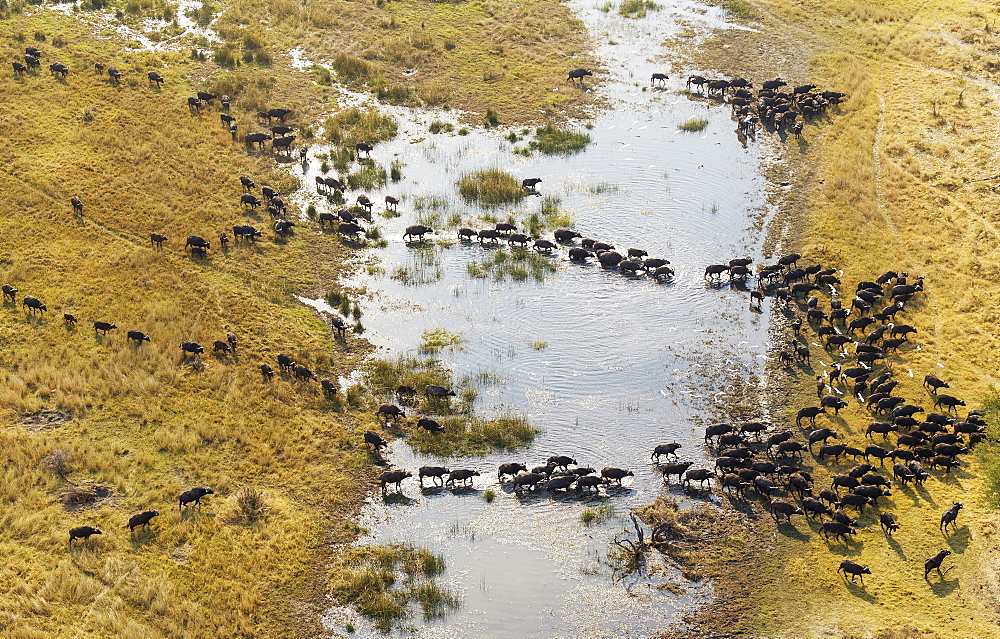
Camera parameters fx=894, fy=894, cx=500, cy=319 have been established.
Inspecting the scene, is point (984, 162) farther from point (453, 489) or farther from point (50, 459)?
point (50, 459)

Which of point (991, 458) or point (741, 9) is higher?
point (741, 9)

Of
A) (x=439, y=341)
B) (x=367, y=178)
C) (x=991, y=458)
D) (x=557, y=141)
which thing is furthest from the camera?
(x=557, y=141)

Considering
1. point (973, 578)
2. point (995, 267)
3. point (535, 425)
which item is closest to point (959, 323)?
point (995, 267)

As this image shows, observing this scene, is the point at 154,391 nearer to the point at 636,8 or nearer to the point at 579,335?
the point at 579,335

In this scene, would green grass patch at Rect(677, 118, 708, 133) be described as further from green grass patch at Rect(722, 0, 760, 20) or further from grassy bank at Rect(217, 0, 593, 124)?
green grass patch at Rect(722, 0, 760, 20)

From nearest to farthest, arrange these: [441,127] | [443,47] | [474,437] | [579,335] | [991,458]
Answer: [991,458], [474,437], [579,335], [441,127], [443,47]

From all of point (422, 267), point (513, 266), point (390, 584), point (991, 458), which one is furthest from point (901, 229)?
point (390, 584)
